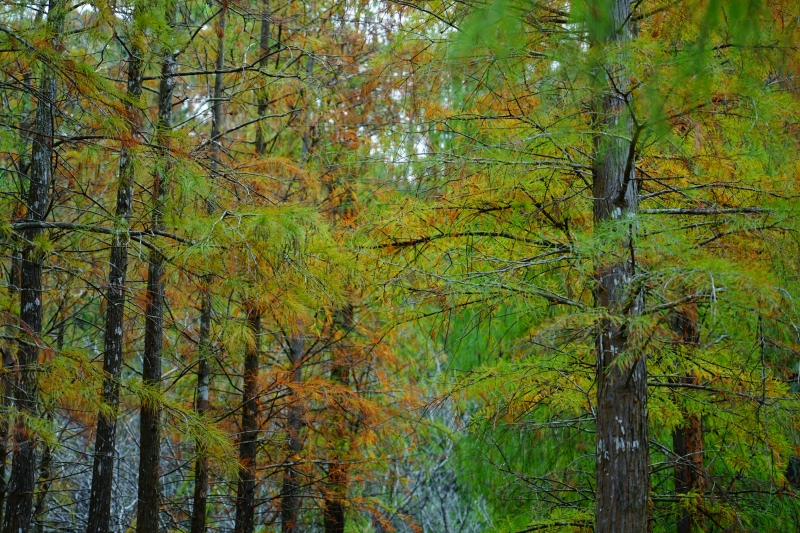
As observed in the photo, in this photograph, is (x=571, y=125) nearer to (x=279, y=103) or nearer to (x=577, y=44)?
(x=577, y=44)

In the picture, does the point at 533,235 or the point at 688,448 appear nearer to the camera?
the point at 533,235

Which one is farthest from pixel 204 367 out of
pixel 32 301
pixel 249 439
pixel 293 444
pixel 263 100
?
pixel 263 100

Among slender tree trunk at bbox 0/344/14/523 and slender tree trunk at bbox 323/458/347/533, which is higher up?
slender tree trunk at bbox 0/344/14/523

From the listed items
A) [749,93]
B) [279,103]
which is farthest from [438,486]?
[749,93]

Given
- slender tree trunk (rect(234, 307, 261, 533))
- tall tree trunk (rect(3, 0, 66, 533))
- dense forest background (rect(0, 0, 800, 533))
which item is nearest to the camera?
dense forest background (rect(0, 0, 800, 533))

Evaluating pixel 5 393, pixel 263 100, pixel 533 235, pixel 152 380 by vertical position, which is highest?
pixel 263 100

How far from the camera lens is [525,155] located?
18.2 ft

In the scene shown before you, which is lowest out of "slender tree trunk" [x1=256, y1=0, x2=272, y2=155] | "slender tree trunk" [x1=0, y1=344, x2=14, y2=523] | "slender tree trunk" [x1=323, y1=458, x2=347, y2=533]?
"slender tree trunk" [x1=323, y1=458, x2=347, y2=533]

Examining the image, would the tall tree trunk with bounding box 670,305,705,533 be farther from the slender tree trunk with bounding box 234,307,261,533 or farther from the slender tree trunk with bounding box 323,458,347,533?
the slender tree trunk with bounding box 234,307,261,533

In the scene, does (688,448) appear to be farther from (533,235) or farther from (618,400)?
(533,235)

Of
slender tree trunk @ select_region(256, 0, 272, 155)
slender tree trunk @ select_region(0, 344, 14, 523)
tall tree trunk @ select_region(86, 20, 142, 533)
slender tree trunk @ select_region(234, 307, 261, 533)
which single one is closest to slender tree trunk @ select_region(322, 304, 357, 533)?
slender tree trunk @ select_region(234, 307, 261, 533)

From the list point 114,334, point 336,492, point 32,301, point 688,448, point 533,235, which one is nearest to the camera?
point 533,235

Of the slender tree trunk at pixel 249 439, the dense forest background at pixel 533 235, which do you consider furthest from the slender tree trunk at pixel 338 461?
the dense forest background at pixel 533 235

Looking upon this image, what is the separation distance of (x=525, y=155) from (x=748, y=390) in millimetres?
2349
